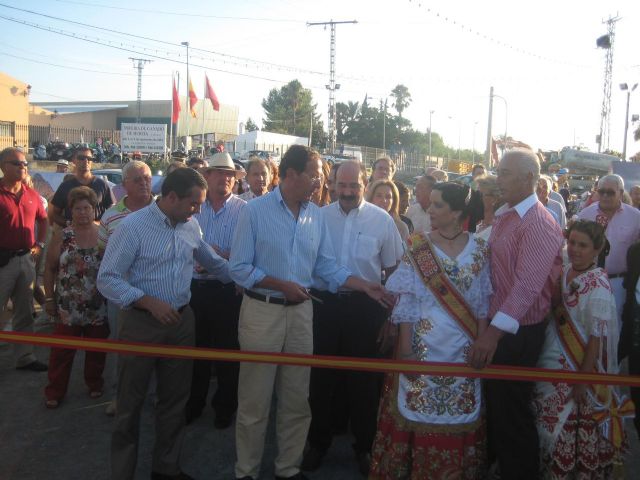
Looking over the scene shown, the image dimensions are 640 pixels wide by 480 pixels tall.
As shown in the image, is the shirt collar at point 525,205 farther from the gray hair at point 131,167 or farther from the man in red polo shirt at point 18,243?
the man in red polo shirt at point 18,243

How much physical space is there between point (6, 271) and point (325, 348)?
333 cm

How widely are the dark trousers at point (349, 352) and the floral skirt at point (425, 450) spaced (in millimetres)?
794

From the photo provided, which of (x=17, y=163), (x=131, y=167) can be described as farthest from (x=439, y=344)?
(x=17, y=163)

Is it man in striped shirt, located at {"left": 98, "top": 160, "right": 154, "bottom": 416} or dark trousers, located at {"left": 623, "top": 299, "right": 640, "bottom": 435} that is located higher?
man in striped shirt, located at {"left": 98, "top": 160, "right": 154, "bottom": 416}

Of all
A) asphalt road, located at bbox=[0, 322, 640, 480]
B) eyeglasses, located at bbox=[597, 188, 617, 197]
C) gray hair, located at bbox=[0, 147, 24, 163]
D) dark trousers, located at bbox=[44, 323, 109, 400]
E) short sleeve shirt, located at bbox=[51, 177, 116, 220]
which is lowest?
asphalt road, located at bbox=[0, 322, 640, 480]

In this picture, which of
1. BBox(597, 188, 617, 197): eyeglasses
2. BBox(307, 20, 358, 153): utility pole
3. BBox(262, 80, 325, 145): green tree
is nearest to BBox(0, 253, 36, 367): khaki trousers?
BBox(597, 188, 617, 197): eyeglasses

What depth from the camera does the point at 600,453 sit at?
3486 mm

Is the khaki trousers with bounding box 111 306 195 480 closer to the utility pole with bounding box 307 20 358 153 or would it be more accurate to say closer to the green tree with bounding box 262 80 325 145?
the utility pole with bounding box 307 20 358 153

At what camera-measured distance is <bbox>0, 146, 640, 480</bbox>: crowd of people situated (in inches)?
131

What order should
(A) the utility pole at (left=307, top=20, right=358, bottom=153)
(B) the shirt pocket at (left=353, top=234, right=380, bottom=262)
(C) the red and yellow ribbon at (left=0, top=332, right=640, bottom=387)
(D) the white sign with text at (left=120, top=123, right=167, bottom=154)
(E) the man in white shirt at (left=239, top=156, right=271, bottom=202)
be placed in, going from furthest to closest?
(A) the utility pole at (left=307, top=20, right=358, bottom=153) < (D) the white sign with text at (left=120, top=123, right=167, bottom=154) < (E) the man in white shirt at (left=239, top=156, right=271, bottom=202) < (B) the shirt pocket at (left=353, top=234, right=380, bottom=262) < (C) the red and yellow ribbon at (left=0, top=332, right=640, bottom=387)

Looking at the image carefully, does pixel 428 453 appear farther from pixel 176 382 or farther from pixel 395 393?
pixel 176 382

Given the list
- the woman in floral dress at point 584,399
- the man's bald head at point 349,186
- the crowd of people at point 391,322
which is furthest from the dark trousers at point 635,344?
the man's bald head at point 349,186

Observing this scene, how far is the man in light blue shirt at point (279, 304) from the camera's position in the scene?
12.2 feet

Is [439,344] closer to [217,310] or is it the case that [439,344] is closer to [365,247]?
[365,247]
